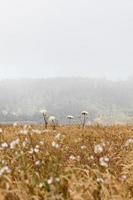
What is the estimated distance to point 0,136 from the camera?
1269 centimetres

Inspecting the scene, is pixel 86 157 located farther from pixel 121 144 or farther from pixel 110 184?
pixel 110 184

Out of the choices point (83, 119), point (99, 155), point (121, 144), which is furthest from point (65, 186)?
point (83, 119)

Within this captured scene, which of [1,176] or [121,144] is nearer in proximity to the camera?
[1,176]

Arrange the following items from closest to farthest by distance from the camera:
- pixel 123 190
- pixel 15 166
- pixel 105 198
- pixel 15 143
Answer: pixel 105 198 → pixel 123 190 → pixel 15 166 → pixel 15 143

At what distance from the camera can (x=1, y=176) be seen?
7344mm

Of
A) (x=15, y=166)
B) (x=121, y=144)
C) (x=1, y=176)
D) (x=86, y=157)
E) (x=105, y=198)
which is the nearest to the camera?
(x=105, y=198)

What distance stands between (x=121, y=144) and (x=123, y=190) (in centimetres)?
554

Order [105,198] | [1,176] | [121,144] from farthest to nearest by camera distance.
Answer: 1. [121,144]
2. [1,176]
3. [105,198]

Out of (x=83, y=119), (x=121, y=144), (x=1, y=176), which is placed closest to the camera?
(x=1, y=176)

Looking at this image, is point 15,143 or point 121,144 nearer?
point 15,143

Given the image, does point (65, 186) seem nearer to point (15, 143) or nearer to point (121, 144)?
point (15, 143)

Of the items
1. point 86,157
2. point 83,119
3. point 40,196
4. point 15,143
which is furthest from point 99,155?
point 83,119

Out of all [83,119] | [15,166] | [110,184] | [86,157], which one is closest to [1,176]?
[15,166]

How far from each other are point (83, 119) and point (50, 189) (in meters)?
13.1
